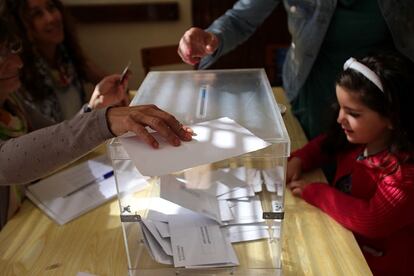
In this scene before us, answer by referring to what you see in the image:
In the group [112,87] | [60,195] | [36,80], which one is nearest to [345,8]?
[112,87]

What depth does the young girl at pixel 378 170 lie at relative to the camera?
102 cm

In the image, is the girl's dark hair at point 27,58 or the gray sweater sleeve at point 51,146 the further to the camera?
the girl's dark hair at point 27,58

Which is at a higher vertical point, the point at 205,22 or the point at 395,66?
the point at 395,66

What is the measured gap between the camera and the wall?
2.73 meters

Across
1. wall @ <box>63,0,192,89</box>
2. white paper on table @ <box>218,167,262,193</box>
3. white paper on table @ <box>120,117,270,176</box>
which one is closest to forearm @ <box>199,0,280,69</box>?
white paper on table @ <box>218,167,262,193</box>

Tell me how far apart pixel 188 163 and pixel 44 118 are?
94cm

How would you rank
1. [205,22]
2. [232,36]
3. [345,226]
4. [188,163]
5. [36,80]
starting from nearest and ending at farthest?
1. [188,163]
2. [345,226]
3. [232,36]
4. [36,80]
5. [205,22]

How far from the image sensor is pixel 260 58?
284 centimetres

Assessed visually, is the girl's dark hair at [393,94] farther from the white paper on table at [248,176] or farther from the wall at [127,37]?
the wall at [127,37]

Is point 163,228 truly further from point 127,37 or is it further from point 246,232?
point 127,37

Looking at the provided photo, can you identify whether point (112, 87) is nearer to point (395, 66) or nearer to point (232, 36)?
point (232, 36)

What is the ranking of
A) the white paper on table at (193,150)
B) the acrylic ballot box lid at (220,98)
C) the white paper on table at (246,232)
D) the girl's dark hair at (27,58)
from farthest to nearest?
the girl's dark hair at (27,58) → the white paper on table at (246,232) → the acrylic ballot box lid at (220,98) → the white paper on table at (193,150)

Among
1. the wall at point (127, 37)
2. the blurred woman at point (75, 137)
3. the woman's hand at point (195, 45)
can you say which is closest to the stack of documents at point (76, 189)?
the blurred woman at point (75, 137)

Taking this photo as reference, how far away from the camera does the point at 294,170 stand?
48.9 inches
